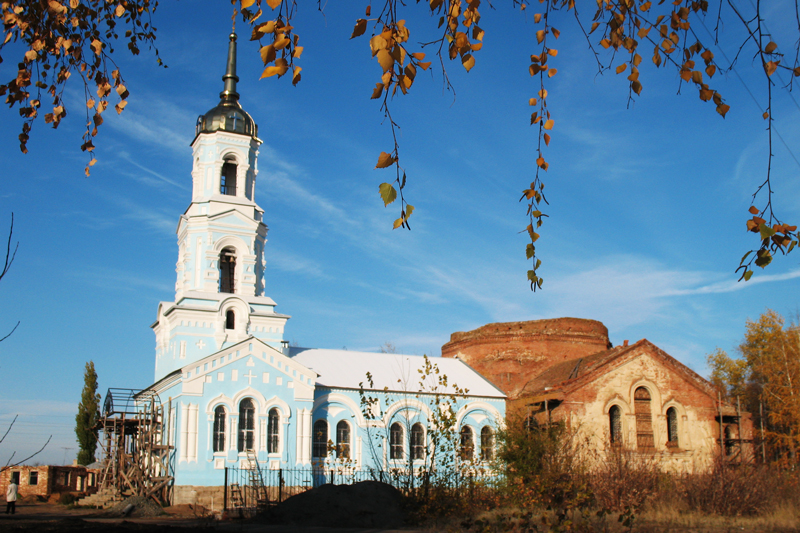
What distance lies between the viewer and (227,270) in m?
28.0

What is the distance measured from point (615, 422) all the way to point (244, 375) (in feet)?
49.3

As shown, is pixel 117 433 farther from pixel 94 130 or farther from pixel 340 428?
pixel 94 130

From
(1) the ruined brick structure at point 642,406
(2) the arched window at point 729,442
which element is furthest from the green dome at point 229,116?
(2) the arched window at point 729,442

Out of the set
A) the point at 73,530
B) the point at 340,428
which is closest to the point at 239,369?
the point at 340,428

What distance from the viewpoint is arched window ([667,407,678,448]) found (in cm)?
2884

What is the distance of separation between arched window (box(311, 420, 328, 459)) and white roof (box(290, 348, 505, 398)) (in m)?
1.51

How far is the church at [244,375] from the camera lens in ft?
77.1

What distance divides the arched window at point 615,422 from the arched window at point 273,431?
13200 mm

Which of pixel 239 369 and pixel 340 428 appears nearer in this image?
pixel 239 369

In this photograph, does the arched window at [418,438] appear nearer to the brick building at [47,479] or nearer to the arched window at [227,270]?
the arched window at [227,270]

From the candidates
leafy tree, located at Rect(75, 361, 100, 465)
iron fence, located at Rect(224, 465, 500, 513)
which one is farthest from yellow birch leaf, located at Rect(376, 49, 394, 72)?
leafy tree, located at Rect(75, 361, 100, 465)

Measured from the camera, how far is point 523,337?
36.2 m

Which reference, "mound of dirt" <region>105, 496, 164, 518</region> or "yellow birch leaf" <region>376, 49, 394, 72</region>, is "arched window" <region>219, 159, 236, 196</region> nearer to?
"mound of dirt" <region>105, 496, 164, 518</region>

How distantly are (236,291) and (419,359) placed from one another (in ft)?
29.8
